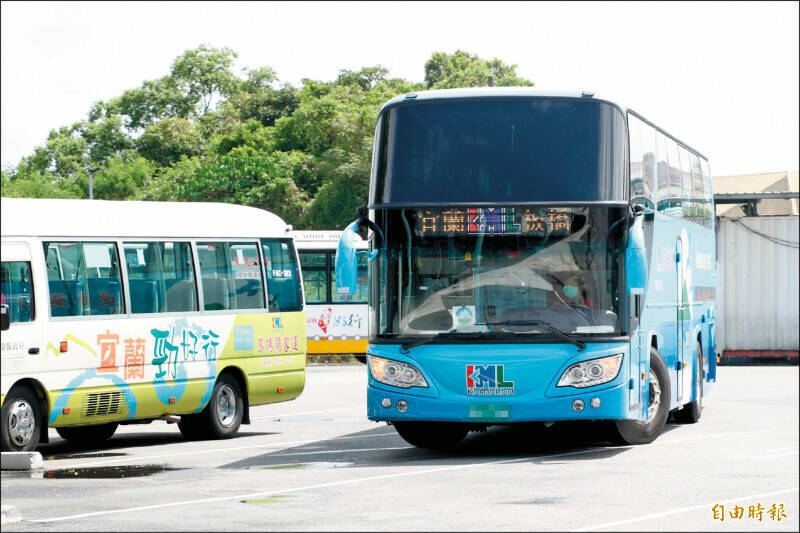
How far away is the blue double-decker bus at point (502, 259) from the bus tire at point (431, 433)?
116 centimetres

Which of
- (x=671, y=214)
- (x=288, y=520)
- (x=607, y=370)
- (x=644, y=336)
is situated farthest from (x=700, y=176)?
(x=288, y=520)

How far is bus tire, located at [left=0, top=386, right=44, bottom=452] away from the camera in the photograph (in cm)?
1424

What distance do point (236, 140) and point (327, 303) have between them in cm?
3420

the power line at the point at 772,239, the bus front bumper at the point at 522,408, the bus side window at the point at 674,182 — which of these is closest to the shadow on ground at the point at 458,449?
the bus front bumper at the point at 522,408

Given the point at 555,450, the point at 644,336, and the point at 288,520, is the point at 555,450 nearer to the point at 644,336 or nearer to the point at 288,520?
the point at 644,336

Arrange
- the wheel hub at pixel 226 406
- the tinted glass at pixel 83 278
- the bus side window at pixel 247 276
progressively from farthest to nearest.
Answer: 1. the bus side window at pixel 247 276
2. the wheel hub at pixel 226 406
3. the tinted glass at pixel 83 278

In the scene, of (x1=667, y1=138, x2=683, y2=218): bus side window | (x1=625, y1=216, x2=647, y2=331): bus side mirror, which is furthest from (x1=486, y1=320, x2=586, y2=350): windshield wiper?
(x1=667, y1=138, x2=683, y2=218): bus side window

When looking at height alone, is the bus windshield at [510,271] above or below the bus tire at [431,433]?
above

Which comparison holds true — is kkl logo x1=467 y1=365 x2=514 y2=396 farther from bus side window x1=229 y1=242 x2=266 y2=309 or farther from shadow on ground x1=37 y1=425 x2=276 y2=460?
bus side window x1=229 y1=242 x2=266 y2=309

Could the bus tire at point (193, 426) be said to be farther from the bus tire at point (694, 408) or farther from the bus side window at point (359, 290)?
the bus side window at point (359, 290)

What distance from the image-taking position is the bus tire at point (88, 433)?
17094 mm

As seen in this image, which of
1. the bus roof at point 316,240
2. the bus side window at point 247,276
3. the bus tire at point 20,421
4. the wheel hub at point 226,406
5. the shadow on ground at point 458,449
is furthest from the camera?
the bus roof at point 316,240

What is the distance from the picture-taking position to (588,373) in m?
13.7

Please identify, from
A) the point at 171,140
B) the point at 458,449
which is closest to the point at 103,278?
the point at 458,449
